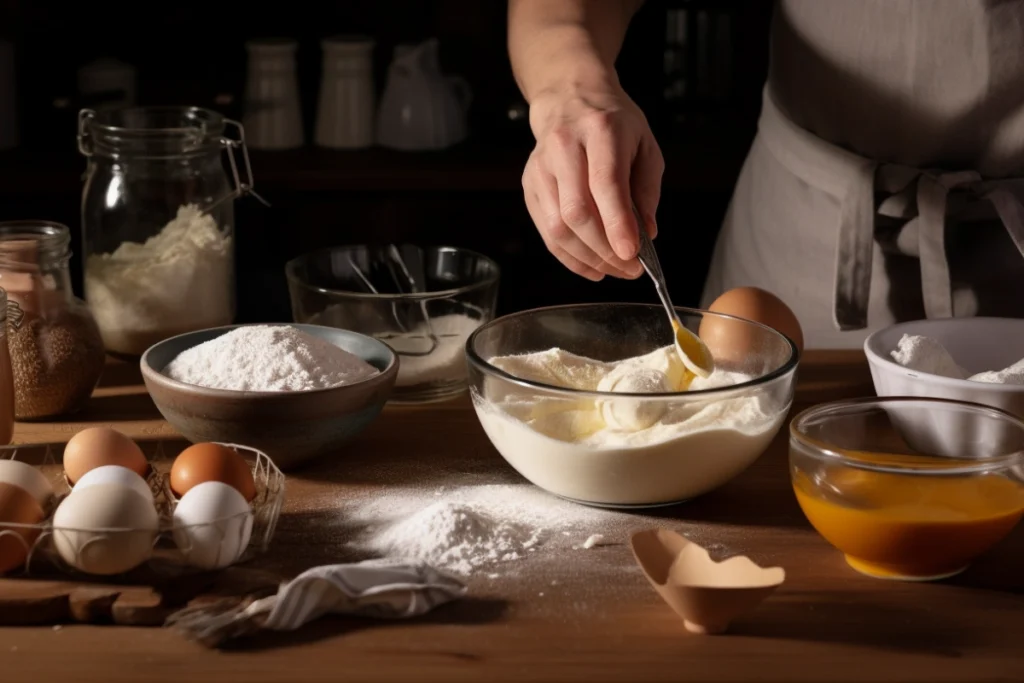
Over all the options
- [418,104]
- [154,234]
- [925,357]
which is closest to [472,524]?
[925,357]

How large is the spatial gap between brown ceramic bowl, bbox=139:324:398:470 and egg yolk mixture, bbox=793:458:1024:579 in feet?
1.47

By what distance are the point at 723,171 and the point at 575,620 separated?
160 centimetres

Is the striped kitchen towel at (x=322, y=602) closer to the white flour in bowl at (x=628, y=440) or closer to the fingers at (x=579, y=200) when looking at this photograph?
the white flour in bowl at (x=628, y=440)

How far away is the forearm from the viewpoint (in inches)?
54.6

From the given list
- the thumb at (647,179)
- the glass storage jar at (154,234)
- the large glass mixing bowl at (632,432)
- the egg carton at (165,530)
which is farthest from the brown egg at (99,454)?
the thumb at (647,179)

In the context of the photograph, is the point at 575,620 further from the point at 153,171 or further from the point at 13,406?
the point at 153,171

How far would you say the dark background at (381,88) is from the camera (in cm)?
250

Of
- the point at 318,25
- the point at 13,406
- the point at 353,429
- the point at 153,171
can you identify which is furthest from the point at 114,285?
the point at 318,25

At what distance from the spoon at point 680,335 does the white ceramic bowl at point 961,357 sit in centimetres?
15

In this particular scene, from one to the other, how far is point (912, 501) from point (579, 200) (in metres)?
0.43

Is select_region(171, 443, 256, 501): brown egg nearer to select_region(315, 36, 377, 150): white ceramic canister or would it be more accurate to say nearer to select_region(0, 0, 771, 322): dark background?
select_region(0, 0, 771, 322): dark background

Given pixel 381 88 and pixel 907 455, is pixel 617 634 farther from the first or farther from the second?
pixel 381 88

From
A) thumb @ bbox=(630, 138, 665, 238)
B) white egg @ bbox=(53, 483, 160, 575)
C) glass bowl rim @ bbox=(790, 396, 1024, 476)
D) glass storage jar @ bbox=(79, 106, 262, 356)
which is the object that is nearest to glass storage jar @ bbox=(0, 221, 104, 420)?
glass storage jar @ bbox=(79, 106, 262, 356)

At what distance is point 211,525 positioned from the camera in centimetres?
98
